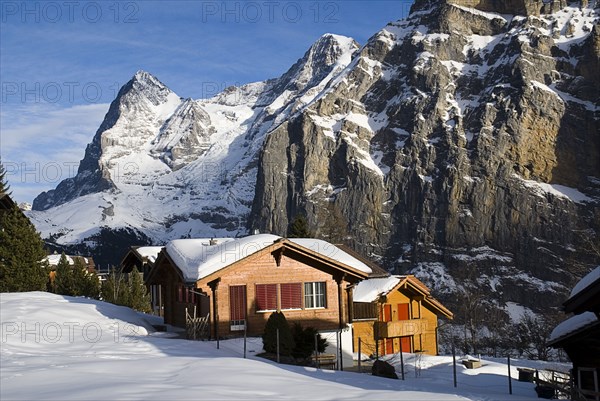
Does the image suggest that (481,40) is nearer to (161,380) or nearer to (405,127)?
(405,127)

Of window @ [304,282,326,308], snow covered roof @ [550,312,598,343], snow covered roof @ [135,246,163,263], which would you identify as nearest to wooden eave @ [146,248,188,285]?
window @ [304,282,326,308]

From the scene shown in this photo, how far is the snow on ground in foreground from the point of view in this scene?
13.0m

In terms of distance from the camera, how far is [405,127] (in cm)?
17550

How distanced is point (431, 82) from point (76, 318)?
158 meters

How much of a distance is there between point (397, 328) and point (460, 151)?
12805 cm

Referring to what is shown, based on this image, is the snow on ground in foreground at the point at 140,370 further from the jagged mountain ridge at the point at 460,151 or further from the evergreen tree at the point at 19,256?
the jagged mountain ridge at the point at 460,151

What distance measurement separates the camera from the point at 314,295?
3078 centimetres

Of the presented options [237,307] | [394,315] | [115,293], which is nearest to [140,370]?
[237,307]

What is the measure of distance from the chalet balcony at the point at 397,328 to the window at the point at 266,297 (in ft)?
28.9

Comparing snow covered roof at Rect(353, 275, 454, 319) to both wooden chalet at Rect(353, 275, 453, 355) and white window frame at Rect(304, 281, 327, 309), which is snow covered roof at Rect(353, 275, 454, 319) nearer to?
wooden chalet at Rect(353, 275, 453, 355)

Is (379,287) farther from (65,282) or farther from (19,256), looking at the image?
(65,282)

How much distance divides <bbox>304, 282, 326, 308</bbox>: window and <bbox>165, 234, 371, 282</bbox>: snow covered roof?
61.5 inches

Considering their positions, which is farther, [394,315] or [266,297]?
[394,315]

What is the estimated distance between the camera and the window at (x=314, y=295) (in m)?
30.6
